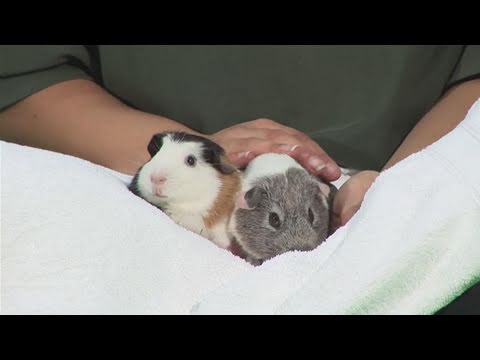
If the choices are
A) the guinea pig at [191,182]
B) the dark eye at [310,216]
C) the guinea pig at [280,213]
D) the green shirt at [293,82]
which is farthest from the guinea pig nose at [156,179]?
the green shirt at [293,82]

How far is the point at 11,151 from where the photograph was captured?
101 centimetres

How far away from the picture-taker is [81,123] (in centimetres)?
152

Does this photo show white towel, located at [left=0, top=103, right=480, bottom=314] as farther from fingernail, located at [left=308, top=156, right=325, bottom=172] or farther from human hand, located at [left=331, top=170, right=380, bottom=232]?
fingernail, located at [left=308, top=156, right=325, bottom=172]

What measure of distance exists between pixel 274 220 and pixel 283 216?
2 centimetres

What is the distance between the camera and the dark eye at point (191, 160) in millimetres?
1159

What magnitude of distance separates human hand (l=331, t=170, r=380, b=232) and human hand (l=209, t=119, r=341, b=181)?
0.27 ft

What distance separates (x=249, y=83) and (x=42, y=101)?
46cm

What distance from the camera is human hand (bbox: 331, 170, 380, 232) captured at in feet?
3.40

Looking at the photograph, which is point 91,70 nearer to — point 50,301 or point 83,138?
point 83,138

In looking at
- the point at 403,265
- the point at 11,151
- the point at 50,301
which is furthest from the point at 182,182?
the point at 403,265

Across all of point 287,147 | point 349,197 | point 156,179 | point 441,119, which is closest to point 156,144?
point 156,179

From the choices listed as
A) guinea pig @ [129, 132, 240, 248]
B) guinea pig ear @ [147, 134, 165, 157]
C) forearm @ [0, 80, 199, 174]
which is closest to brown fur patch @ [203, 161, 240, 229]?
guinea pig @ [129, 132, 240, 248]

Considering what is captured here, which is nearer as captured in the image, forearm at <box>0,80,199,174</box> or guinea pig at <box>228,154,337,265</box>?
guinea pig at <box>228,154,337,265</box>

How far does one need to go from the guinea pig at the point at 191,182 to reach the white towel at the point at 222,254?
0.14 m
